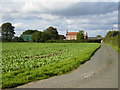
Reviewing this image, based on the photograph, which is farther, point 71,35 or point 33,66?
point 71,35

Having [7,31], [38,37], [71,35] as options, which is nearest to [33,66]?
[38,37]

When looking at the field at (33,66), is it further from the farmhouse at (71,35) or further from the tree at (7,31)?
the farmhouse at (71,35)

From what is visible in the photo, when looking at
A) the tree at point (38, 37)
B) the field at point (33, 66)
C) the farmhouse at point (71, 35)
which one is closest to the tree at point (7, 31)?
the tree at point (38, 37)

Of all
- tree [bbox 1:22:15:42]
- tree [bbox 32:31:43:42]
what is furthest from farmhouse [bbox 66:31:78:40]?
tree [bbox 32:31:43:42]

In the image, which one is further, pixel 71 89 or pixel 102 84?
pixel 102 84

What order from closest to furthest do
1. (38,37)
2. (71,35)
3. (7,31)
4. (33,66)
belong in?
(33,66) → (38,37) → (7,31) → (71,35)

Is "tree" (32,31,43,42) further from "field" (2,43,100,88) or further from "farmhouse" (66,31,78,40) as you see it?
"field" (2,43,100,88)

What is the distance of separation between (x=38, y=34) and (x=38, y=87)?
299 ft

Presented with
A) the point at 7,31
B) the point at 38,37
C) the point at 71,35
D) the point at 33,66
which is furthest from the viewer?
the point at 71,35

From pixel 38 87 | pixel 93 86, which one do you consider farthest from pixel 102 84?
pixel 38 87

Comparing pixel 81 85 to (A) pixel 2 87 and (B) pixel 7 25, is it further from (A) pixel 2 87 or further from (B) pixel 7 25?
(B) pixel 7 25

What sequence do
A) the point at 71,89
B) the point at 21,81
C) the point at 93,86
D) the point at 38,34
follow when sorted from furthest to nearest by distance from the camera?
the point at 38,34, the point at 21,81, the point at 93,86, the point at 71,89

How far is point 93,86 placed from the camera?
6555 millimetres

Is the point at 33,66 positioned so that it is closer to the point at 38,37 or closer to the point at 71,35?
the point at 38,37
